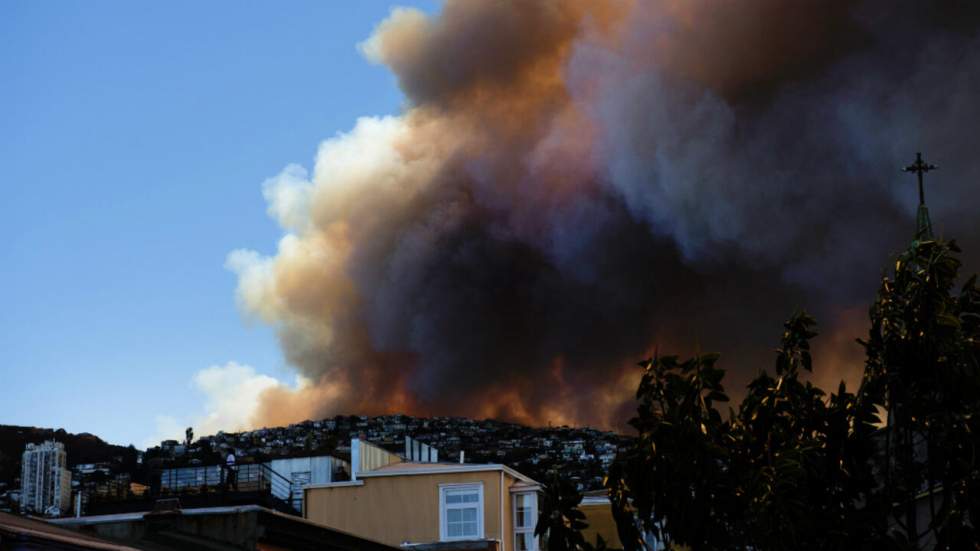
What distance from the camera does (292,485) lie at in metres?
55.5

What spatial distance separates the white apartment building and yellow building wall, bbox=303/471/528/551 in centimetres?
840

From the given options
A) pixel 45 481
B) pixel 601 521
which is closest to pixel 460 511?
pixel 601 521

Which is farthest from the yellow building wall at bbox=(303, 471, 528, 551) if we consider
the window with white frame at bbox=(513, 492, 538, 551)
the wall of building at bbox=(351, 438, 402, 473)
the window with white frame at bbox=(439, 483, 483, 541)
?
the wall of building at bbox=(351, 438, 402, 473)

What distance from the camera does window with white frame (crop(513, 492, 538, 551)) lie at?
51.1m

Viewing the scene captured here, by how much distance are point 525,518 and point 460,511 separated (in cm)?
225

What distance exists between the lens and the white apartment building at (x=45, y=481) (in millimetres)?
50844

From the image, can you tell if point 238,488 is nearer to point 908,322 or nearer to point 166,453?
point 166,453

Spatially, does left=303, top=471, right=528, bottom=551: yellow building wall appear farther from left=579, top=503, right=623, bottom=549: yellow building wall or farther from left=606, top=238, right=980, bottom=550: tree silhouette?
left=606, top=238, right=980, bottom=550: tree silhouette

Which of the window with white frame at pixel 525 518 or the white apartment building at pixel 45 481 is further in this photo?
the window with white frame at pixel 525 518

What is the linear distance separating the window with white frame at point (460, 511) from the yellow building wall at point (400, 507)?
173 mm

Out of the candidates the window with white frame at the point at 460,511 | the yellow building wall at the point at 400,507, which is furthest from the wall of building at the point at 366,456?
the window with white frame at the point at 460,511

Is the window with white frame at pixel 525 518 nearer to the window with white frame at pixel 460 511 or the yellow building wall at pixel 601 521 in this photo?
the window with white frame at pixel 460 511

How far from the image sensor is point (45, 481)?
5362cm

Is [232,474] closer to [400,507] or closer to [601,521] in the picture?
[400,507]
